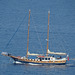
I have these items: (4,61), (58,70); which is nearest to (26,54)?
(4,61)

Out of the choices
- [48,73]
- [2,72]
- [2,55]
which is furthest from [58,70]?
[2,55]

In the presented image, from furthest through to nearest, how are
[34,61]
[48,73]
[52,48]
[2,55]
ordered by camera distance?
[52,48] < [2,55] < [34,61] < [48,73]

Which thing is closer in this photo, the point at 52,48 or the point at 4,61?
the point at 4,61

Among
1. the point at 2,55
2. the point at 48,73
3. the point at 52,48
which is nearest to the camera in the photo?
the point at 48,73

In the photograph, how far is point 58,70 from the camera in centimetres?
16112

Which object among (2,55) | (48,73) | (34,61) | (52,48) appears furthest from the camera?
(52,48)

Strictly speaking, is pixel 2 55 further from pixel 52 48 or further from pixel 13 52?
pixel 52 48

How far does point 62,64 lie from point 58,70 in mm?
7999

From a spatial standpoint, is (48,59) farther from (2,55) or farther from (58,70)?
(2,55)

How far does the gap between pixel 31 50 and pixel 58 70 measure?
32141 mm

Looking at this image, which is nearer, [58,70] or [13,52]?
[58,70]

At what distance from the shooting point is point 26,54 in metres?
176

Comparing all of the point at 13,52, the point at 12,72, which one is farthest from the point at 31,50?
the point at 12,72

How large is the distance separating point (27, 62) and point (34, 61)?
2.12 m
